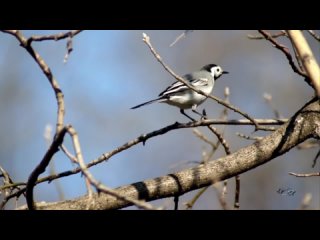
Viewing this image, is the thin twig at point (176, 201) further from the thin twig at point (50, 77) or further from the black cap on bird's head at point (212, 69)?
the black cap on bird's head at point (212, 69)

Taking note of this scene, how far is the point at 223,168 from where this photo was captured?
100 inches

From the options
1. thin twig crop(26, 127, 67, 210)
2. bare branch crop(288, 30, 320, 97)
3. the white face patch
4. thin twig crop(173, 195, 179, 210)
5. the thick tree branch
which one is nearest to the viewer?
bare branch crop(288, 30, 320, 97)

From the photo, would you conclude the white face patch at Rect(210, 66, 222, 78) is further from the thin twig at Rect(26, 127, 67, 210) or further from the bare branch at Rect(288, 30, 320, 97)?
the bare branch at Rect(288, 30, 320, 97)

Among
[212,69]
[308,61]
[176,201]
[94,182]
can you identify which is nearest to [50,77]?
[94,182]

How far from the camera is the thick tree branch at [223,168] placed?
7.60 ft

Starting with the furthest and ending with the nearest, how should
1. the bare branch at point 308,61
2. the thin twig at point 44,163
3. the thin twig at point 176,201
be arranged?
the thin twig at point 176,201, the thin twig at point 44,163, the bare branch at point 308,61

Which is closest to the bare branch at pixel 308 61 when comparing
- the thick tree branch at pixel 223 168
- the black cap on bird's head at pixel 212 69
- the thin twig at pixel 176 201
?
the thick tree branch at pixel 223 168

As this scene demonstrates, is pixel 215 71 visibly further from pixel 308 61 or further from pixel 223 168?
pixel 308 61

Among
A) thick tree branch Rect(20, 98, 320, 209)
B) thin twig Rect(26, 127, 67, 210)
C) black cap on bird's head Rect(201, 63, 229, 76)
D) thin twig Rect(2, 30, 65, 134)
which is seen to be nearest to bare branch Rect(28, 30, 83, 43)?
thin twig Rect(2, 30, 65, 134)

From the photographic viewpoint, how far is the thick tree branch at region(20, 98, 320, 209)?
7.60 feet

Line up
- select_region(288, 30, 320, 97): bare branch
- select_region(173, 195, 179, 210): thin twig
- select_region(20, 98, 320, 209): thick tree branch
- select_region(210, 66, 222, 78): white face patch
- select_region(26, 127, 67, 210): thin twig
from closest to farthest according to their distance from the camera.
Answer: select_region(288, 30, 320, 97): bare branch < select_region(26, 127, 67, 210): thin twig < select_region(20, 98, 320, 209): thick tree branch < select_region(173, 195, 179, 210): thin twig < select_region(210, 66, 222, 78): white face patch
